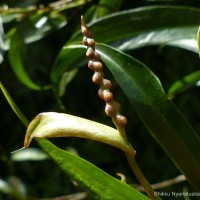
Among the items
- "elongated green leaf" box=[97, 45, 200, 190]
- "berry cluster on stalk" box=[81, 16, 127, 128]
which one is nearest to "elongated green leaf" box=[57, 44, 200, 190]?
"elongated green leaf" box=[97, 45, 200, 190]

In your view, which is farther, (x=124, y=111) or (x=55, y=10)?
(x=124, y=111)

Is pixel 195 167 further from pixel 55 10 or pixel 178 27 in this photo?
pixel 55 10

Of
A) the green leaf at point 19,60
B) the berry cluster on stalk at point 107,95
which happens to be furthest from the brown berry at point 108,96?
the green leaf at point 19,60

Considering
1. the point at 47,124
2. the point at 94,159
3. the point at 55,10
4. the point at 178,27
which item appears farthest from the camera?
the point at 94,159

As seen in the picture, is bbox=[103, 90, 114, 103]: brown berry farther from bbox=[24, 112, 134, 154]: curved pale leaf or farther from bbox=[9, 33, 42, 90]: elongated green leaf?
bbox=[9, 33, 42, 90]: elongated green leaf

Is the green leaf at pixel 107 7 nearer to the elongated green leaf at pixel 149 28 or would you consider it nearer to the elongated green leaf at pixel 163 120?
the elongated green leaf at pixel 149 28

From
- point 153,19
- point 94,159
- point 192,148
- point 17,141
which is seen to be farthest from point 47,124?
point 17,141
